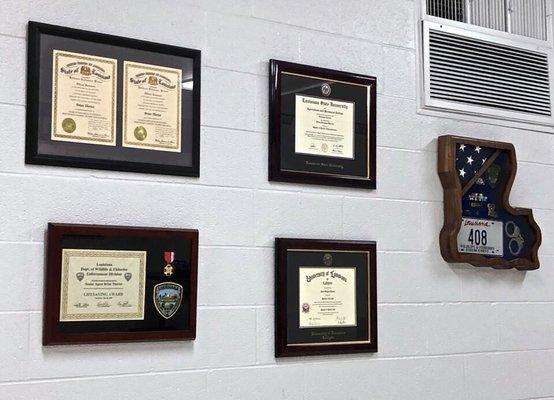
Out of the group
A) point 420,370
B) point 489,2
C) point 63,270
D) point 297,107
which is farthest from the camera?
point 489,2

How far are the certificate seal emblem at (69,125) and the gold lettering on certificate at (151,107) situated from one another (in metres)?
0.15

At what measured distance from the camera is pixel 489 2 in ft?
10.2

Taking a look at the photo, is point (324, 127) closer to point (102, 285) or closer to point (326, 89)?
point (326, 89)

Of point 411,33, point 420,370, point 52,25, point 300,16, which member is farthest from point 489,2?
point 52,25

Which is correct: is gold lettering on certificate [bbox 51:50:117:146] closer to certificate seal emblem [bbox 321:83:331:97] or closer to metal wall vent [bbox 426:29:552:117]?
certificate seal emblem [bbox 321:83:331:97]

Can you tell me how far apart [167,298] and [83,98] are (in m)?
0.63

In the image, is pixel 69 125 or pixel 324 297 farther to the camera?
pixel 324 297

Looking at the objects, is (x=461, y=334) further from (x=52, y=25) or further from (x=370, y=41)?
(x=52, y=25)

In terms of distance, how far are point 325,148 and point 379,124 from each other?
0.27 m

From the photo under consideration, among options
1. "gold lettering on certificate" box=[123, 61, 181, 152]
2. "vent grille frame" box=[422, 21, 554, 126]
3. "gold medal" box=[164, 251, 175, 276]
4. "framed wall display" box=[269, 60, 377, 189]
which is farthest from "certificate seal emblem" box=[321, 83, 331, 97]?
"gold medal" box=[164, 251, 175, 276]

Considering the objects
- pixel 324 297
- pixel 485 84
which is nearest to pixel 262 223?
pixel 324 297

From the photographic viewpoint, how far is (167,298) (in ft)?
7.52

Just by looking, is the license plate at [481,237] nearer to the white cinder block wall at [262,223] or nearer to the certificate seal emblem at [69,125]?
the white cinder block wall at [262,223]

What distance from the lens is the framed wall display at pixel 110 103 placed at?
2158mm
